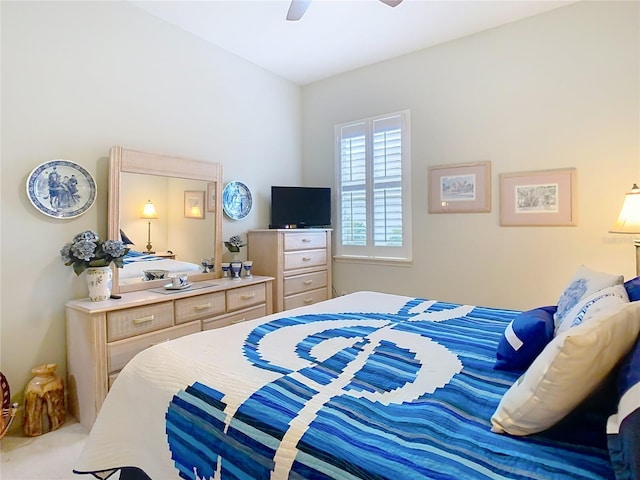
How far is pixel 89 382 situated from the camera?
2.22m

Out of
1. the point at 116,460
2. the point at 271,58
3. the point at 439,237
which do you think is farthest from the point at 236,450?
the point at 271,58

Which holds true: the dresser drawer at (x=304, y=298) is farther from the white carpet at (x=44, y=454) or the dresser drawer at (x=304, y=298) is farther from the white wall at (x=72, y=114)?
the white carpet at (x=44, y=454)

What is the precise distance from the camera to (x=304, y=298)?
12.5 ft

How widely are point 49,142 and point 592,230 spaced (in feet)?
13.2

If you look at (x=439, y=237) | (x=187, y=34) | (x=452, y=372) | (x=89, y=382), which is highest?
(x=187, y=34)

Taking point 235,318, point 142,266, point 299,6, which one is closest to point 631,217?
point 299,6

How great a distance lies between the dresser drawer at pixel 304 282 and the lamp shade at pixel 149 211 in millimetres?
1364

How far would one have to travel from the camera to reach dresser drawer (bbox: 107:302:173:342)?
88.6 inches

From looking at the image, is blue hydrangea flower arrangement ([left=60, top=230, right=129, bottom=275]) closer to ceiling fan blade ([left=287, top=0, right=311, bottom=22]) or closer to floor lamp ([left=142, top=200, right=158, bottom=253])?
floor lamp ([left=142, top=200, right=158, bottom=253])

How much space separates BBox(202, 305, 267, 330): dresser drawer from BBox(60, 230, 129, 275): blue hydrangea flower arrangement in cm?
79

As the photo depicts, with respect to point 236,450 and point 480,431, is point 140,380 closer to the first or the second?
point 236,450

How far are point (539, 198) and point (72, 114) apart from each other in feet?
12.0

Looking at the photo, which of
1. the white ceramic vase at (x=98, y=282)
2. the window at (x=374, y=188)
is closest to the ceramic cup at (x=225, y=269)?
the white ceramic vase at (x=98, y=282)

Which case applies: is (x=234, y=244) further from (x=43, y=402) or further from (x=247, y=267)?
(x=43, y=402)
